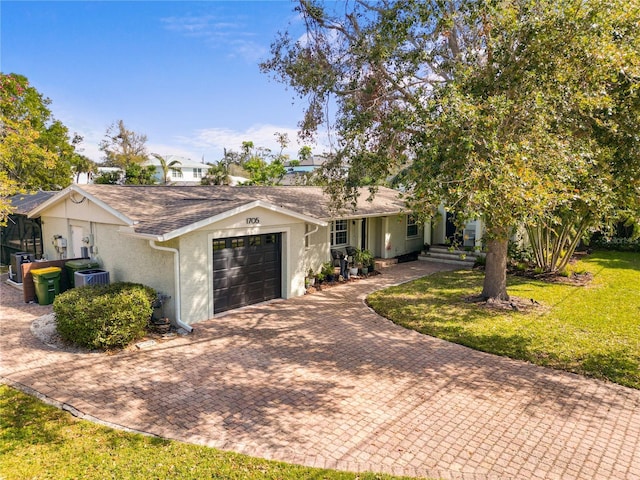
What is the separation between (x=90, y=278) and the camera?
39.0ft

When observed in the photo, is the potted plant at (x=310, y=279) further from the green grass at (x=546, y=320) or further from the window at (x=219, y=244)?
the window at (x=219, y=244)

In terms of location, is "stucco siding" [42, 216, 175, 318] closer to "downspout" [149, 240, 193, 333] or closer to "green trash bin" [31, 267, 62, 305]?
"downspout" [149, 240, 193, 333]

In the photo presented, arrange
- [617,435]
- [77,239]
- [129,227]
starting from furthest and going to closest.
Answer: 1. [77,239]
2. [129,227]
3. [617,435]

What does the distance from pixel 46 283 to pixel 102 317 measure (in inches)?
201

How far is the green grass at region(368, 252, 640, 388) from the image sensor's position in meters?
8.77

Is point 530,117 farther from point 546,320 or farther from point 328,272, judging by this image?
point 328,272

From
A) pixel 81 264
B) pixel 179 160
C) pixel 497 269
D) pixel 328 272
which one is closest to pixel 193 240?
pixel 81 264

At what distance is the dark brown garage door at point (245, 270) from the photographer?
454 inches

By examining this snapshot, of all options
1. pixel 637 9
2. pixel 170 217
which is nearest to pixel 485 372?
pixel 637 9

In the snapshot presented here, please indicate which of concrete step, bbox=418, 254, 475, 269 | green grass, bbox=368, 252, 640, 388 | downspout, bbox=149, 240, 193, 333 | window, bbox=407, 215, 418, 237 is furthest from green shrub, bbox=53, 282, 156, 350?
window, bbox=407, 215, 418, 237

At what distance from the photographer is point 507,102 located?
7957 millimetres

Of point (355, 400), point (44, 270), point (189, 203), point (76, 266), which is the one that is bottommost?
point (355, 400)

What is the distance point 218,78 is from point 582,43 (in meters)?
12.5

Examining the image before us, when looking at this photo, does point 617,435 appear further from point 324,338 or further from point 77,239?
point 77,239
